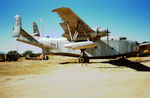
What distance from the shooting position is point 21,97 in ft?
14.2

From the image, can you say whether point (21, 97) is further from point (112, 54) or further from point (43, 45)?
point (43, 45)

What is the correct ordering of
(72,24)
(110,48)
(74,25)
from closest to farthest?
(72,24) → (74,25) → (110,48)

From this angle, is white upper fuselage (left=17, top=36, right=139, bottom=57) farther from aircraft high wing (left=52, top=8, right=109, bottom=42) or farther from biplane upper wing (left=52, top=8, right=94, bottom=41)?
biplane upper wing (left=52, top=8, right=94, bottom=41)

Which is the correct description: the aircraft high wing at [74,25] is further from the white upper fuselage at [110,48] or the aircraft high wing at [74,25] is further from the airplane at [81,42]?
the white upper fuselage at [110,48]

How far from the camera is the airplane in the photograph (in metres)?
13.0

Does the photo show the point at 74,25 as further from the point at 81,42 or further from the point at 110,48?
the point at 110,48

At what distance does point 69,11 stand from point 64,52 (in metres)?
6.85

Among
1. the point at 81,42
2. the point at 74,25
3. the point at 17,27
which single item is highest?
the point at 17,27

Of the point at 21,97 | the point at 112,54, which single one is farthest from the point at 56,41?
the point at 21,97

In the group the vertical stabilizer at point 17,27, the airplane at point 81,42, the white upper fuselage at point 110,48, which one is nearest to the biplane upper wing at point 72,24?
the airplane at point 81,42

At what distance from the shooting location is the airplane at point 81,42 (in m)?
13.0

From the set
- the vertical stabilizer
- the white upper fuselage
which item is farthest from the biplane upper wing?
the vertical stabilizer

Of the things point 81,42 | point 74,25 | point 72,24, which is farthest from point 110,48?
point 72,24

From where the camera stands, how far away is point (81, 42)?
43.0 feet
